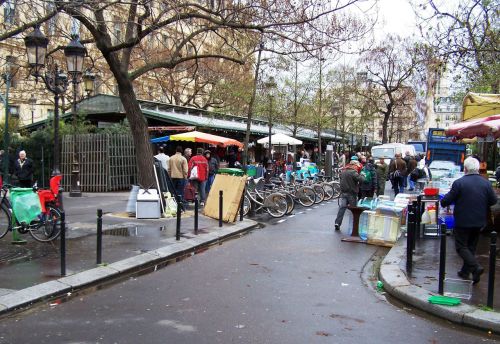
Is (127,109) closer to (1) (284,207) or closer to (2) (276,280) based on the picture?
(1) (284,207)

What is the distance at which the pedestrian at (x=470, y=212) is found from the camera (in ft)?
22.1

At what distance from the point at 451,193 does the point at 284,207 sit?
7.96 metres

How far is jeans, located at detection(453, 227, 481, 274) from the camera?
6.70 metres

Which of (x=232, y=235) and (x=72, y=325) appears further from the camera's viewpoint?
(x=232, y=235)

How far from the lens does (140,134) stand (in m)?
13.4

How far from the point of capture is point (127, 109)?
13305 mm

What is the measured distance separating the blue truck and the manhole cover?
86.1 ft

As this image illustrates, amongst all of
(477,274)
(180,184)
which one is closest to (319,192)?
(180,184)

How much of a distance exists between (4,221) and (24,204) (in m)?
0.70

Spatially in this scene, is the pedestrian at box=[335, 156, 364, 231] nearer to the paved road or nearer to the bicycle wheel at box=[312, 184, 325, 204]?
the paved road

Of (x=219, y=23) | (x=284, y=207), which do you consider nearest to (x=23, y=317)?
(x=219, y=23)

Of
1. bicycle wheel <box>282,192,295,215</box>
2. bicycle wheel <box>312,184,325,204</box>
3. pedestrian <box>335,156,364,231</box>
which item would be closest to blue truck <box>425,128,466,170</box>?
bicycle wheel <box>312,184,325,204</box>

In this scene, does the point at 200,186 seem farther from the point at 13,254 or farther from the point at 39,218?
the point at 13,254

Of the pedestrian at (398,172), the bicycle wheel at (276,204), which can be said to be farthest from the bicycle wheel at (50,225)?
the pedestrian at (398,172)
